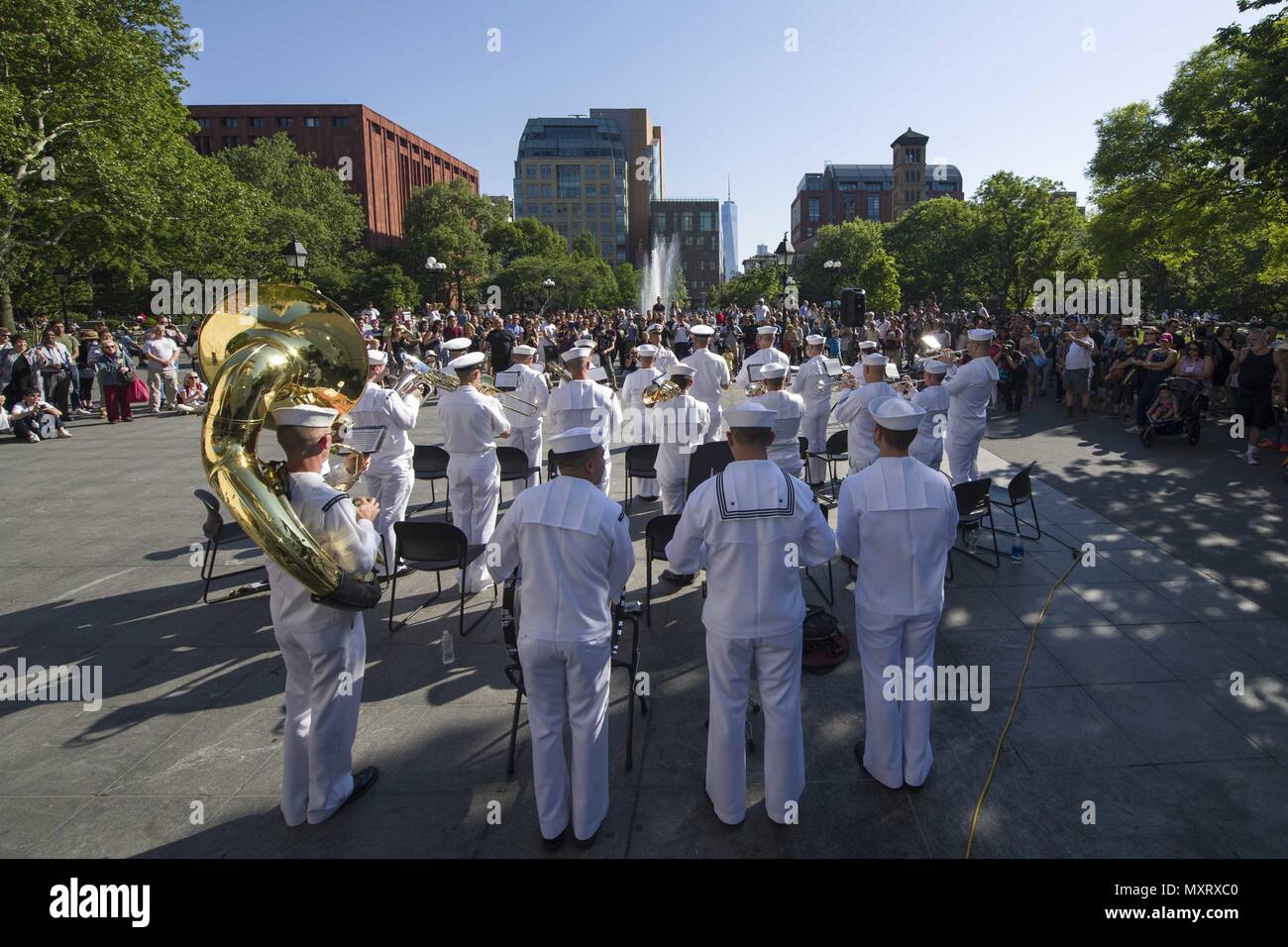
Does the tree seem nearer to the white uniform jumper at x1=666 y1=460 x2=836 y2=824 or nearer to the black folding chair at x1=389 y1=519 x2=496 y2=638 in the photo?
the black folding chair at x1=389 y1=519 x2=496 y2=638

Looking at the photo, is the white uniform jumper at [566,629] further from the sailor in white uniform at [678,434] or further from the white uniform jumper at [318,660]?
the sailor in white uniform at [678,434]

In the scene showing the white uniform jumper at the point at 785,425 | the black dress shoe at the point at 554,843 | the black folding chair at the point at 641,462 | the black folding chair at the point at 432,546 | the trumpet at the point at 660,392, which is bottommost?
the black dress shoe at the point at 554,843

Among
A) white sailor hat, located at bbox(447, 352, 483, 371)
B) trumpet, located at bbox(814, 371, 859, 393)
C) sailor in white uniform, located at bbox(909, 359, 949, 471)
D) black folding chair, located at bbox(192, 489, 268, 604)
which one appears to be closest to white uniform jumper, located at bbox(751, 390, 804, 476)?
sailor in white uniform, located at bbox(909, 359, 949, 471)

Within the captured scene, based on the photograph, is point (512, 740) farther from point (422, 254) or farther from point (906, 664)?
point (422, 254)

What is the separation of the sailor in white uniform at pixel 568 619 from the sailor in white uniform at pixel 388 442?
3865 mm

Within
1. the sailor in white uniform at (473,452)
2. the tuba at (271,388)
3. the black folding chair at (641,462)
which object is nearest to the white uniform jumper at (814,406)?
the black folding chair at (641,462)

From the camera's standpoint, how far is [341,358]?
16.1 ft

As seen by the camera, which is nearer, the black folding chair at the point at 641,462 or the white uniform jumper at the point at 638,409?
the black folding chair at the point at 641,462

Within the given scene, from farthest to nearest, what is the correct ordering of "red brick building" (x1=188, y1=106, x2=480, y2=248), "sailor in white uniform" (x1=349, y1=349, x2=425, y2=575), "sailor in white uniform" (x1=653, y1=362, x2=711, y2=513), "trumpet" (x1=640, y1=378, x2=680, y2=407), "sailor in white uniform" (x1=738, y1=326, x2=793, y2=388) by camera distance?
"red brick building" (x1=188, y1=106, x2=480, y2=248) < "sailor in white uniform" (x1=738, y1=326, x2=793, y2=388) < "trumpet" (x1=640, y1=378, x2=680, y2=407) < "sailor in white uniform" (x1=653, y1=362, x2=711, y2=513) < "sailor in white uniform" (x1=349, y1=349, x2=425, y2=575)

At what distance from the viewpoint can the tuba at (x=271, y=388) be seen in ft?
12.1

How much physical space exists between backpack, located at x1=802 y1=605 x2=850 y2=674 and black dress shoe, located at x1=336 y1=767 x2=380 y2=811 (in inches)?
118

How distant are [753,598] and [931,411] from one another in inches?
212

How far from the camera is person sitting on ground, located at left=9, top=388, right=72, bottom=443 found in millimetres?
15234
